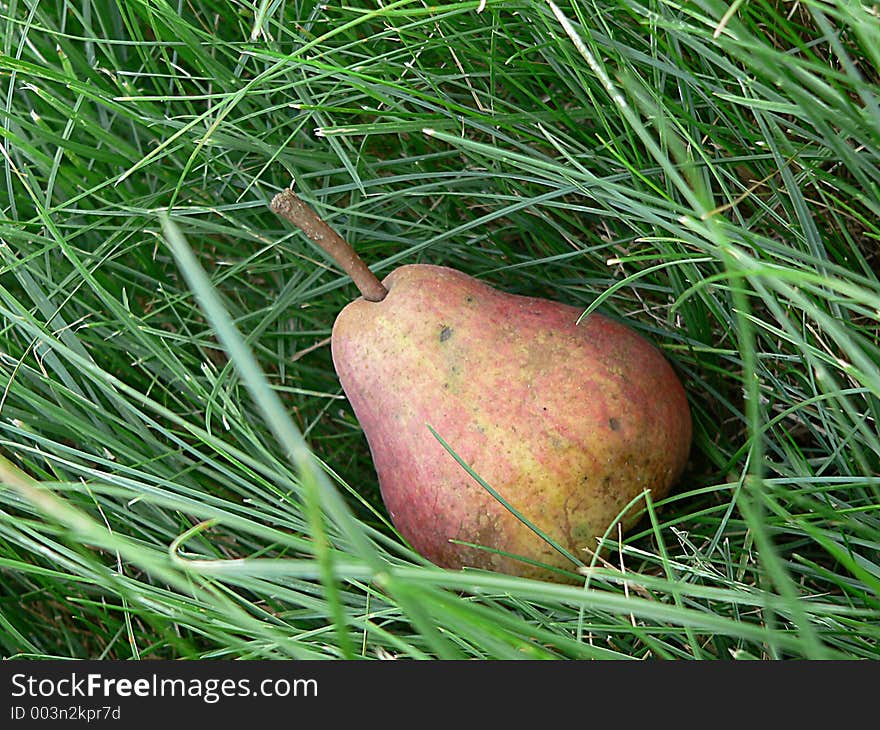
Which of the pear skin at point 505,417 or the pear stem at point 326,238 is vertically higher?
the pear stem at point 326,238

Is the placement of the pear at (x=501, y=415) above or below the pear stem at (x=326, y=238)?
below

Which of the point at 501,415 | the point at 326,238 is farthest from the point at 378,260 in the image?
the point at 501,415

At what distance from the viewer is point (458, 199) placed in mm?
1115

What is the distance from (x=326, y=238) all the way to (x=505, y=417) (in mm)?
246

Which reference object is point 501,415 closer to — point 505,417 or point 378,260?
point 505,417

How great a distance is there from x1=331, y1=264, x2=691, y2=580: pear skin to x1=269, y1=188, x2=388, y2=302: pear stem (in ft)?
0.06

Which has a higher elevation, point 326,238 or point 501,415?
point 326,238

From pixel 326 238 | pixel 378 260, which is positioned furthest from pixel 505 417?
pixel 378 260

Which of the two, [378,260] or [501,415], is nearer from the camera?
[501,415]

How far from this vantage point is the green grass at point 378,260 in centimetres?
86

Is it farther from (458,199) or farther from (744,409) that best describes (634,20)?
(744,409)

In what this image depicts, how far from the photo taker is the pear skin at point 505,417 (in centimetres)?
88

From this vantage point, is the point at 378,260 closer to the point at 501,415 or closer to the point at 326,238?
the point at 326,238

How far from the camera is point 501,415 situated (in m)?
0.89
